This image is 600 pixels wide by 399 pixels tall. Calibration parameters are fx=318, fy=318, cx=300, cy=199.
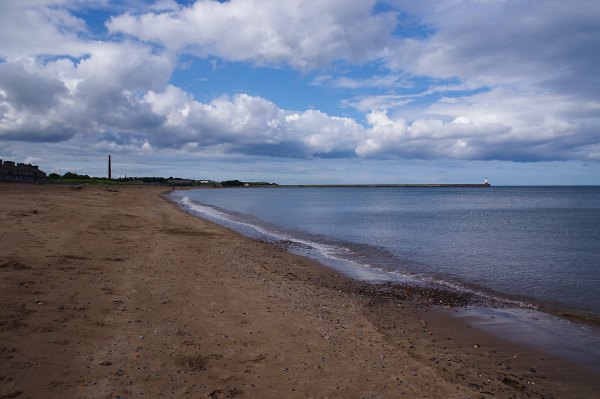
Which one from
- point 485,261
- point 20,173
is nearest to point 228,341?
point 485,261

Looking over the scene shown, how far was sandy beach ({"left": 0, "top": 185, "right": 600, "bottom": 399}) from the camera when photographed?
5125mm

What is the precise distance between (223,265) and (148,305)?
17.7ft

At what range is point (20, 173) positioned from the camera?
89562 millimetres

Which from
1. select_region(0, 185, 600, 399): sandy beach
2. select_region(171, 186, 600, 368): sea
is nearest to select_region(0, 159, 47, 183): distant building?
select_region(171, 186, 600, 368): sea

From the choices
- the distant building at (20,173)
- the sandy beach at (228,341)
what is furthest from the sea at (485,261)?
the distant building at (20,173)

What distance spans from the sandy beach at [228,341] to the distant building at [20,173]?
92.3 metres

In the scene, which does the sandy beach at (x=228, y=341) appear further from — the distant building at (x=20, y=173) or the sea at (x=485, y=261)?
A: the distant building at (x=20, y=173)

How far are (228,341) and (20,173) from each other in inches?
4482

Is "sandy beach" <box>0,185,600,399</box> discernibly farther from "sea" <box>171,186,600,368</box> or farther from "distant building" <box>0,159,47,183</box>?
"distant building" <box>0,159,47,183</box>

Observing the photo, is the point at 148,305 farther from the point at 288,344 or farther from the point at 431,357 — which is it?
the point at 431,357

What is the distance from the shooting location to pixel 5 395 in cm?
428

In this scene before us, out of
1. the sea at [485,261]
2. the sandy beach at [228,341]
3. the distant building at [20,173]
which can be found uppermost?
the distant building at [20,173]

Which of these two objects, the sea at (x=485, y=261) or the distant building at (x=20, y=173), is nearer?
the sea at (x=485, y=261)

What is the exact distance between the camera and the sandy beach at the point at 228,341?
202 inches
